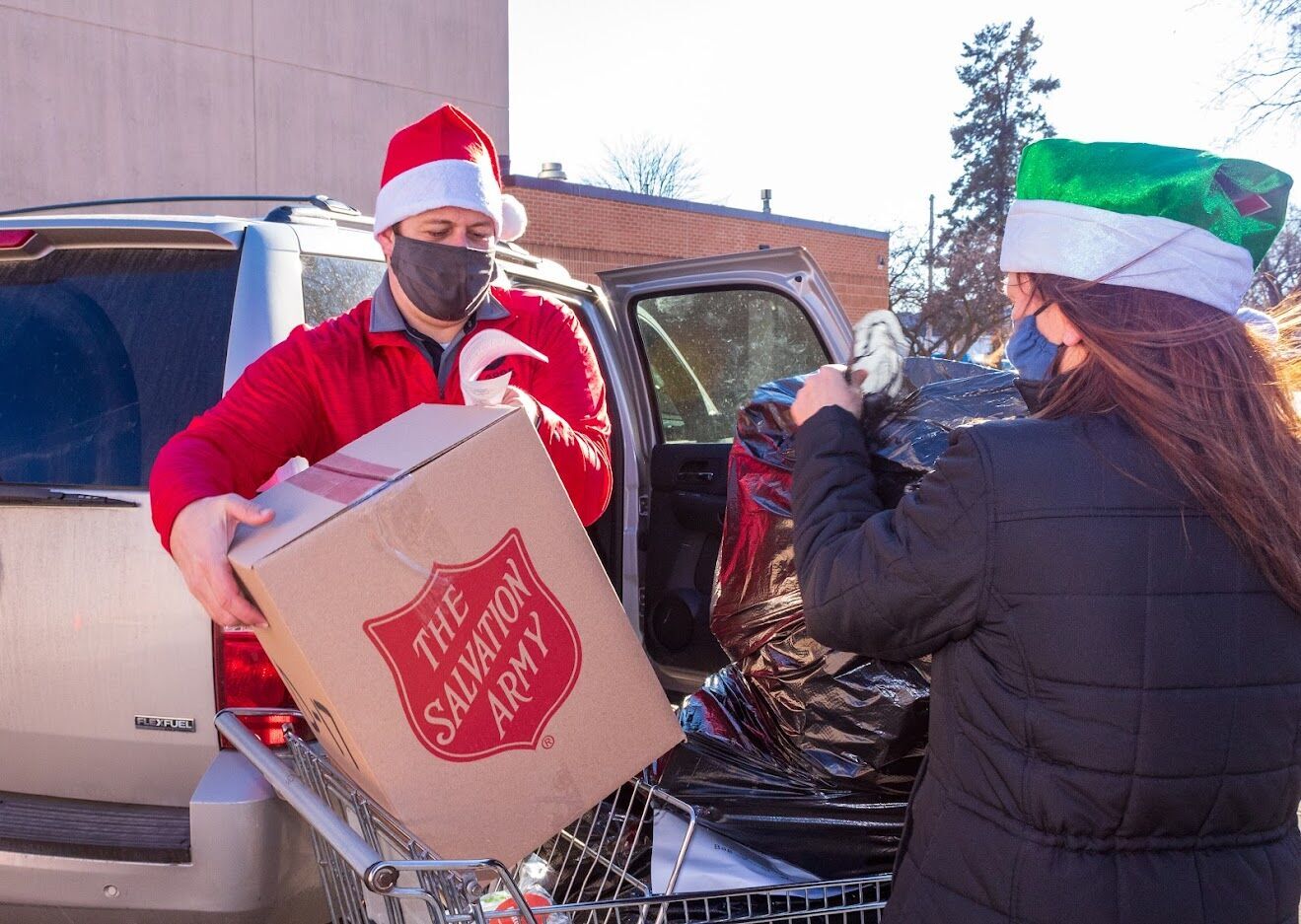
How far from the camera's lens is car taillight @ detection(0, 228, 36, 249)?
8.77 feet

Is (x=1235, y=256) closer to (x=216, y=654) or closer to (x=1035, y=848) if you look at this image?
(x=1035, y=848)

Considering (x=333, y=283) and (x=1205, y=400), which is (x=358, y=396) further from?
(x=1205, y=400)

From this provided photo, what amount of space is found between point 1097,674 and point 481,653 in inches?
29.4

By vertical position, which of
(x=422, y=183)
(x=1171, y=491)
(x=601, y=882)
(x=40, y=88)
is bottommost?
(x=601, y=882)

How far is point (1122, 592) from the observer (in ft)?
4.47

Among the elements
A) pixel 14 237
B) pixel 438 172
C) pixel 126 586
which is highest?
pixel 438 172

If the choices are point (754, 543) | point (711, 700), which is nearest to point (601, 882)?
point (711, 700)

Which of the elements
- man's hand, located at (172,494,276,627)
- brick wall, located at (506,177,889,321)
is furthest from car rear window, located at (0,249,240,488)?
brick wall, located at (506,177,889,321)

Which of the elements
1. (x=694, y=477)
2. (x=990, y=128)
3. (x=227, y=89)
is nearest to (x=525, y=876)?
(x=694, y=477)

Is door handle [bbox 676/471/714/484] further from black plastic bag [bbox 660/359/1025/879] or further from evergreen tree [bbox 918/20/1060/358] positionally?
evergreen tree [bbox 918/20/1060/358]

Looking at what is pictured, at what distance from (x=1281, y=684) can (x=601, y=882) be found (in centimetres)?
109

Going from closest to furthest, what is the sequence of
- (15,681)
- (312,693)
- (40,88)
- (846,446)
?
(312,693)
(846,446)
(15,681)
(40,88)

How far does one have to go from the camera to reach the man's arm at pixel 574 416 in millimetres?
1841

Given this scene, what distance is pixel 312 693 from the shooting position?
1.48 m
